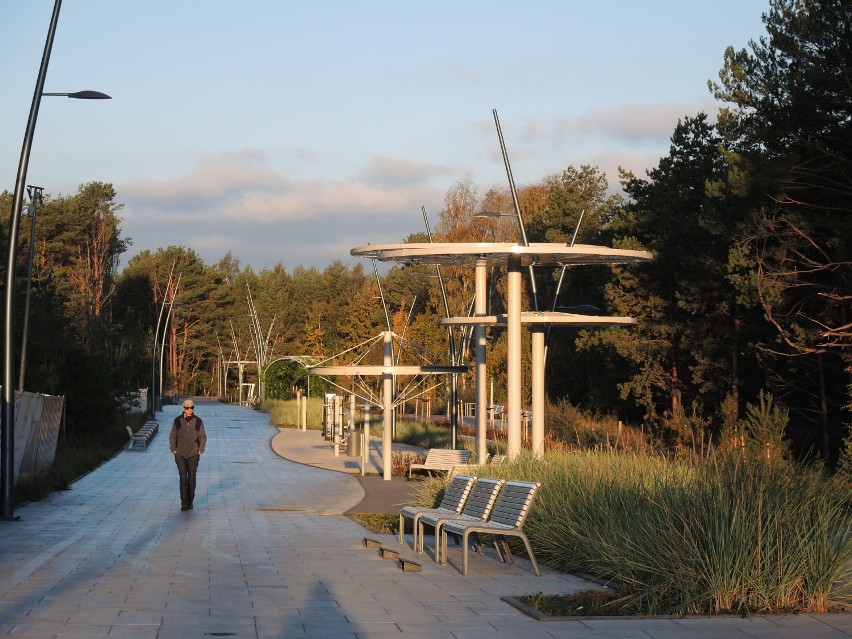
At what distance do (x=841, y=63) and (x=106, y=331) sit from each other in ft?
114

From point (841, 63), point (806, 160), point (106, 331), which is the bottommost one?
point (106, 331)

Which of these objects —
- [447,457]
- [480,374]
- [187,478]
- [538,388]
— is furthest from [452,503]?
[447,457]

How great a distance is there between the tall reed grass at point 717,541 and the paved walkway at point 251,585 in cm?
40

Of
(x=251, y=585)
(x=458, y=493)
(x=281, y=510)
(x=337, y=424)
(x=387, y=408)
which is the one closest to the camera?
(x=251, y=585)

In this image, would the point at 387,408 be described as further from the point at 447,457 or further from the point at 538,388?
the point at 538,388

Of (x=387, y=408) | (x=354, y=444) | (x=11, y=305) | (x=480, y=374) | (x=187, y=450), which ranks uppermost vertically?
(x=11, y=305)

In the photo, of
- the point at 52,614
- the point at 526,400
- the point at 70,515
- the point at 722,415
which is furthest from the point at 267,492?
the point at 526,400

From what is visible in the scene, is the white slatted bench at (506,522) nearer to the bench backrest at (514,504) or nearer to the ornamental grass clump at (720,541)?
the bench backrest at (514,504)

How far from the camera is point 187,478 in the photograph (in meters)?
19.0

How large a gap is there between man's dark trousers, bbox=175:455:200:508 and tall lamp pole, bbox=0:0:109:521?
281 cm

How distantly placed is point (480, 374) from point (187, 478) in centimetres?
683

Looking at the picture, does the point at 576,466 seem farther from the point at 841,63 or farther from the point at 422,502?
the point at 841,63

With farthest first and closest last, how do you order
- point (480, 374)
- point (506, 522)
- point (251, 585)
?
point (480, 374), point (506, 522), point (251, 585)

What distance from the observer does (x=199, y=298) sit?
108000 mm
